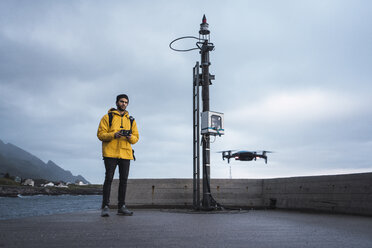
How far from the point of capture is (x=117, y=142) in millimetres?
5965

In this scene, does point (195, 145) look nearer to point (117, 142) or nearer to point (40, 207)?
point (117, 142)

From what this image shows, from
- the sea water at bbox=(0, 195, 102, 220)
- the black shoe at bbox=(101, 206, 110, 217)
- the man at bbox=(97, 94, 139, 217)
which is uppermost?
the man at bbox=(97, 94, 139, 217)

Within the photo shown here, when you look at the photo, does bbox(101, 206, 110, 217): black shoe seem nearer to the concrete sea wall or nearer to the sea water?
the concrete sea wall

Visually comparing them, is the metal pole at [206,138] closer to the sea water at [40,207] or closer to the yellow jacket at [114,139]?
the yellow jacket at [114,139]

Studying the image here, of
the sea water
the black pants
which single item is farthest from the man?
the sea water

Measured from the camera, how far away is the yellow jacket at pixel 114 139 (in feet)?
19.1

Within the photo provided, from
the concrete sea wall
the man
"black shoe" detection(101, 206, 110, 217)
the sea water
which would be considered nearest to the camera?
"black shoe" detection(101, 206, 110, 217)

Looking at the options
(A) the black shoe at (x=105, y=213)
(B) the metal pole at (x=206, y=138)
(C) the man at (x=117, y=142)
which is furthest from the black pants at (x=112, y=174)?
(B) the metal pole at (x=206, y=138)

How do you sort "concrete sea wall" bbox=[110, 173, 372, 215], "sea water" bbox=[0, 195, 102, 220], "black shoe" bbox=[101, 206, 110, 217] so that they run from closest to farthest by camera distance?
"black shoe" bbox=[101, 206, 110, 217] → "concrete sea wall" bbox=[110, 173, 372, 215] → "sea water" bbox=[0, 195, 102, 220]

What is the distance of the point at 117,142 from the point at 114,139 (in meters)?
0.08

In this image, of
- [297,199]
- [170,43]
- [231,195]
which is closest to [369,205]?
[297,199]

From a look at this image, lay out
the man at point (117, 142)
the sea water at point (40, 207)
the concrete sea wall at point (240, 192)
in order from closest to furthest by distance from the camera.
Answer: the man at point (117, 142) → the concrete sea wall at point (240, 192) → the sea water at point (40, 207)

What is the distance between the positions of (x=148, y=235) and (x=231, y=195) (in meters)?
6.46

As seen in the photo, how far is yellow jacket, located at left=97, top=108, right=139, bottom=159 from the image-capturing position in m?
5.83
